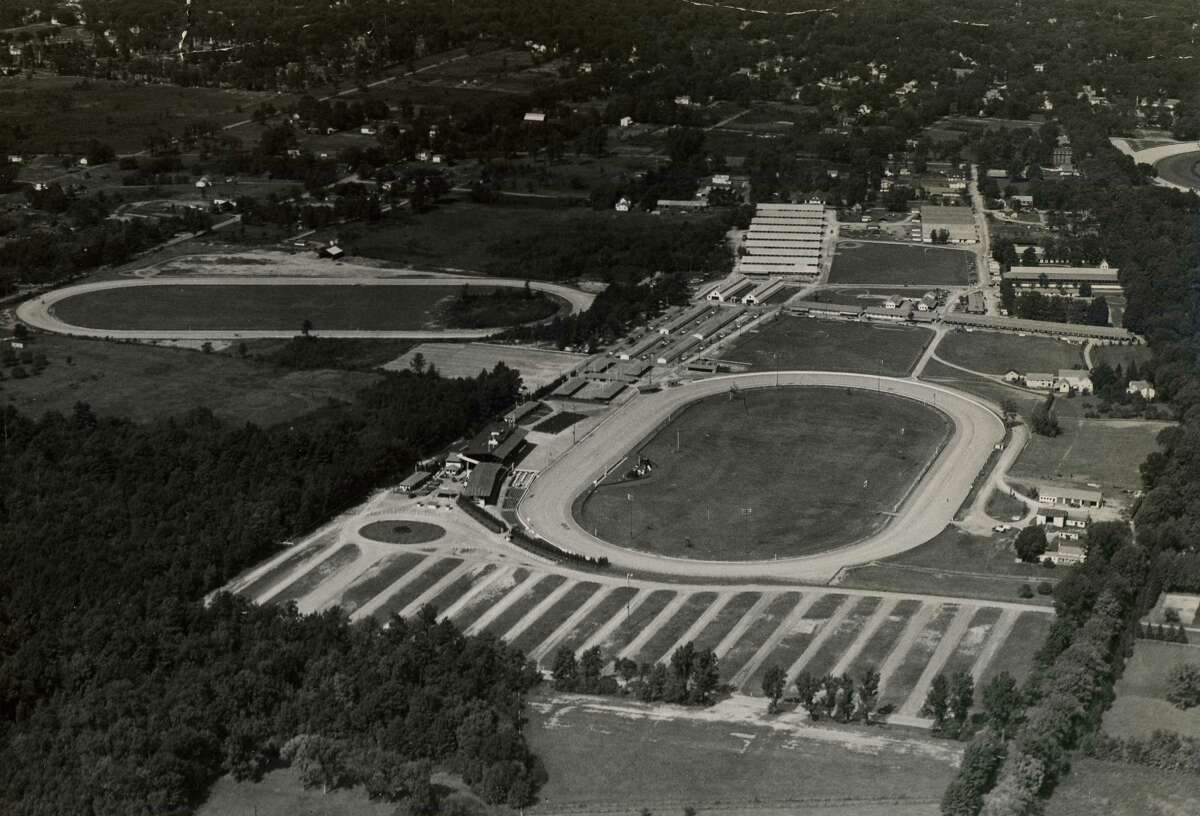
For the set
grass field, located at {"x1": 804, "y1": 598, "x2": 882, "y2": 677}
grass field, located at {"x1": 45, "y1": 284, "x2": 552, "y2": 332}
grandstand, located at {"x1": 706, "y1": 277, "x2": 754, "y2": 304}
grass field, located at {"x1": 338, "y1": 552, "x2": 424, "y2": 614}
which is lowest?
grass field, located at {"x1": 804, "y1": 598, "x2": 882, "y2": 677}

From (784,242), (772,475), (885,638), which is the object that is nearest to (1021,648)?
(885,638)

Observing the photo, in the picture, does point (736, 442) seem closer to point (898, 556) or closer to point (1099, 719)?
point (898, 556)

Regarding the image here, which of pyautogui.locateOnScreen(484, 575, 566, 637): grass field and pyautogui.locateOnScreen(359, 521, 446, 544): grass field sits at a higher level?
pyautogui.locateOnScreen(359, 521, 446, 544): grass field

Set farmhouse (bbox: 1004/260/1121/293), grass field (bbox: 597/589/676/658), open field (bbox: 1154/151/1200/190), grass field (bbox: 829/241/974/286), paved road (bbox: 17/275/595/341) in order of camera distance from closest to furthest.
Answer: grass field (bbox: 597/589/676/658) → paved road (bbox: 17/275/595/341) → farmhouse (bbox: 1004/260/1121/293) → grass field (bbox: 829/241/974/286) → open field (bbox: 1154/151/1200/190)

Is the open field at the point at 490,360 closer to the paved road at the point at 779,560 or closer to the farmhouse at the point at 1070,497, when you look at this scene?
the paved road at the point at 779,560

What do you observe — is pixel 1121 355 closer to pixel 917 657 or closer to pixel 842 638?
pixel 842 638

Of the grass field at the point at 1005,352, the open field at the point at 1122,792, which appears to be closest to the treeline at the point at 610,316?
the grass field at the point at 1005,352

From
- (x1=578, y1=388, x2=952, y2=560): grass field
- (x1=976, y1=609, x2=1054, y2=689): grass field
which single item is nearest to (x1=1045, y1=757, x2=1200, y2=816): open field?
(x1=976, y1=609, x2=1054, y2=689): grass field

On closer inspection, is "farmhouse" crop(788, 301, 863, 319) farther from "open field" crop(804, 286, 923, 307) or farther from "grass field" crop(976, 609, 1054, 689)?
"grass field" crop(976, 609, 1054, 689)
